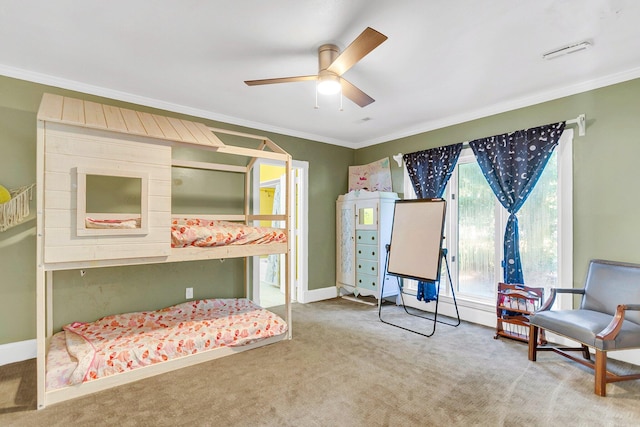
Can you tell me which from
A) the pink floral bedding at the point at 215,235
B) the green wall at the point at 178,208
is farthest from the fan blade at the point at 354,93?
the green wall at the point at 178,208

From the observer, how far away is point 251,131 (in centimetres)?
425

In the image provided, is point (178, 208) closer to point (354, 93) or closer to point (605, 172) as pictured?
point (354, 93)

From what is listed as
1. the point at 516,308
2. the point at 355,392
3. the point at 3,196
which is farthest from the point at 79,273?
the point at 516,308

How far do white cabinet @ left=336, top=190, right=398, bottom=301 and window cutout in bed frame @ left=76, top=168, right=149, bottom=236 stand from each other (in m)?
2.87

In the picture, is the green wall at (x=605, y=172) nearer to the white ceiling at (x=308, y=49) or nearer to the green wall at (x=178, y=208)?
the green wall at (x=178, y=208)

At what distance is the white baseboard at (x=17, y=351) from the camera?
2.72 meters

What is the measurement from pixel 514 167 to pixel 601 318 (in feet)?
5.37

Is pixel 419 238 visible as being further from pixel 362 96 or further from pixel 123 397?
pixel 123 397

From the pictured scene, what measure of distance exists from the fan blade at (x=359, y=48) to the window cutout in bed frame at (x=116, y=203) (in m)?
1.67

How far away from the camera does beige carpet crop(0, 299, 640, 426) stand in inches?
78.4

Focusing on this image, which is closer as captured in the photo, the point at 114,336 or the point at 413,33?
the point at 413,33

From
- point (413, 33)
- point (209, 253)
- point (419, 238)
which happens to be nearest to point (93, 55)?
point (209, 253)

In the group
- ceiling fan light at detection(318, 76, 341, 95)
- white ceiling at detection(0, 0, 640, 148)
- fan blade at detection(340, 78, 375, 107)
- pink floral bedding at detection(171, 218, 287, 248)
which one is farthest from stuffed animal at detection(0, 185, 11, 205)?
fan blade at detection(340, 78, 375, 107)

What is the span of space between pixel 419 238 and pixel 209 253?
7.79 ft
